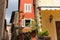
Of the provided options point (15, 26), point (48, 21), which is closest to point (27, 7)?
point (15, 26)

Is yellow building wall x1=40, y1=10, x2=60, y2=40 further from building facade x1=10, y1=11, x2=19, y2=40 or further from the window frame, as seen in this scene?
the window frame

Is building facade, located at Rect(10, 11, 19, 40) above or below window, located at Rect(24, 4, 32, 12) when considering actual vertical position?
below

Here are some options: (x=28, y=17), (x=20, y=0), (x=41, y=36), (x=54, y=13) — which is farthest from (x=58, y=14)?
(x=20, y=0)

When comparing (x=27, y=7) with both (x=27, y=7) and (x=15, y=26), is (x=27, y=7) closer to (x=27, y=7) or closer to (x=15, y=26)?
(x=27, y=7)

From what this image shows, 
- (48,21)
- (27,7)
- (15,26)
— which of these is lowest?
(15,26)

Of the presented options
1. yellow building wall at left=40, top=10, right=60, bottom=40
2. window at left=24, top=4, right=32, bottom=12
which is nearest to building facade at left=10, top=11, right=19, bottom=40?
window at left=24, top=4, right=32, bottom=12

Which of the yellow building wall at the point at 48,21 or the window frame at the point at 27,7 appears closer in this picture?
the yellow building wall at the point at 48,21

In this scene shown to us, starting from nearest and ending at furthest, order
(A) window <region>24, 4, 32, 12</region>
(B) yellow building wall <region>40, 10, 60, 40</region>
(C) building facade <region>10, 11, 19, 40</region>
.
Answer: (B) yellow building wall <region>40, 10, 60, 40</region> < (C) building facade <region>10, 11, 19, 40</region> < (A) window <region>24, 4, 32, 12</region>

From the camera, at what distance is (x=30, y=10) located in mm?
26078

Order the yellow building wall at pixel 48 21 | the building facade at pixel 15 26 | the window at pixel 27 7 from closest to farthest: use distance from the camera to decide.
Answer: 1. the yellow building wall at pixel 48 21
2. the building facade at pixel 15 26
3. the window at pixel 27 7

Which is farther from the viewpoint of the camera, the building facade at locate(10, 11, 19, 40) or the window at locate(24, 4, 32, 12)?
the window at locate(24, 4, 32, 12)

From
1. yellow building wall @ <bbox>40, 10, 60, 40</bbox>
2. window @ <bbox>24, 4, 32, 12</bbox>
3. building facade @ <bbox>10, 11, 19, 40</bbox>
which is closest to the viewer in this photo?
yellow building wall @ <bbox>40, 10, 60, 40</bbox>

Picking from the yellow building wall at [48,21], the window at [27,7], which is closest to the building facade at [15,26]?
the window at [27,7]

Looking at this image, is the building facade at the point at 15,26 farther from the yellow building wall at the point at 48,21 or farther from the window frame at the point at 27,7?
the yellow building wall at the point at 48,21
